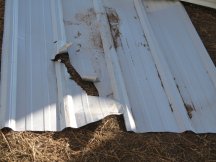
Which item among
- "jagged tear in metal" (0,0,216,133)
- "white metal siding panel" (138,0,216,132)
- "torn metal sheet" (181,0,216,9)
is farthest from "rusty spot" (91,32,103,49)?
"torn metal sheet" (181,0,216,9)

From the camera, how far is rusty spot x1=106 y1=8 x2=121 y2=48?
376 centimetres

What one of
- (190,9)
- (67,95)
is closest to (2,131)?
(67,95)

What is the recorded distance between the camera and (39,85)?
3.16m

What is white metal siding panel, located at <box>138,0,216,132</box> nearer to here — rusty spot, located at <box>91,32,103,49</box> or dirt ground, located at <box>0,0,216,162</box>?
dirt ground, located at <box>0,0,216,162</box>

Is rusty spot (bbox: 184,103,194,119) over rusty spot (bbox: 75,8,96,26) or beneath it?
beneath

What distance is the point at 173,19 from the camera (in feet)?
14.1

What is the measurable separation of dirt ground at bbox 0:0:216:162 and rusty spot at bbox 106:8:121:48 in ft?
3.23

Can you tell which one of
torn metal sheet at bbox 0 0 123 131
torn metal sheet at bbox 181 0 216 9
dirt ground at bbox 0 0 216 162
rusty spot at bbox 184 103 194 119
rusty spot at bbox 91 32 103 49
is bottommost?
dirt ground at bbox 0 0 216 162

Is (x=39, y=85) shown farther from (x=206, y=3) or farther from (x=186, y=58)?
(x=206, y=3)

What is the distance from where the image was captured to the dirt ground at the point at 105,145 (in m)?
2.74

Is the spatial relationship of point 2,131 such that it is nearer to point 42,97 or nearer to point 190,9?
point 42,97

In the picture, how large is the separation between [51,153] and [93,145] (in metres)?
0.32

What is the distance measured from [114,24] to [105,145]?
→ 1.53 metres

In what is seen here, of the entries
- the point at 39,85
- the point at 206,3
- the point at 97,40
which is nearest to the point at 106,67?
the point at 97,40
